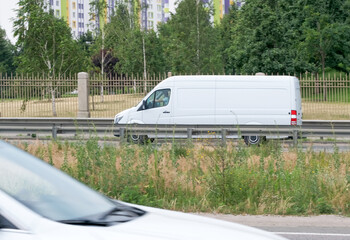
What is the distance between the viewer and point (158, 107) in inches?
741

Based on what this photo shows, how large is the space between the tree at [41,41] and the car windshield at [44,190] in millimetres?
29699

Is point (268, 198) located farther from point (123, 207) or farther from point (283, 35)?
point (283, 35)

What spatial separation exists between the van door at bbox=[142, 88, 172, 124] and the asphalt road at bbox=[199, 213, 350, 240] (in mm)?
10906

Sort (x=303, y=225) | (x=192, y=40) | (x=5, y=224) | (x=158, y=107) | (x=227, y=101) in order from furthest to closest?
(x=192, y=40) → (x=158, y=107) → (x=227, y=101) → (x=303, y=225) → (x=5, y=224)

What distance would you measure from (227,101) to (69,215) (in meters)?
15.2

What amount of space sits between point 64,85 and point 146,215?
75.1ft

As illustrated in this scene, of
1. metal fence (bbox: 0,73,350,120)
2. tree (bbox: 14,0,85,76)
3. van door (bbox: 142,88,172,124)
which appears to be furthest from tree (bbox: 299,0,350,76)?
van door (bbox: 142,88,172,124)

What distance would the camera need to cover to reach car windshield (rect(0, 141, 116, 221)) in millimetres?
3225

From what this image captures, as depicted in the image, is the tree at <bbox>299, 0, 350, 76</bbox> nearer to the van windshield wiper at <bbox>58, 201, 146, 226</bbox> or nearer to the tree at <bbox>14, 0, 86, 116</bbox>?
the tree at <bbox>14, 0, 86, 116</bbox>

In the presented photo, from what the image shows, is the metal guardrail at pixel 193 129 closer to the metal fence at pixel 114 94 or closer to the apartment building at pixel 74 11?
the metal fence at pixel 114 94

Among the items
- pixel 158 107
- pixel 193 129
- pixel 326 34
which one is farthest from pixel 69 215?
pixel 326 34

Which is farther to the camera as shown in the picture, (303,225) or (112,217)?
(303,225)

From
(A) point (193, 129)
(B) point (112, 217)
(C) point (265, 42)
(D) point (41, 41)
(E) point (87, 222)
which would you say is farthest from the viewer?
(C) point (265, 42)

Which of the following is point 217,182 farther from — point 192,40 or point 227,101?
point 192,40
